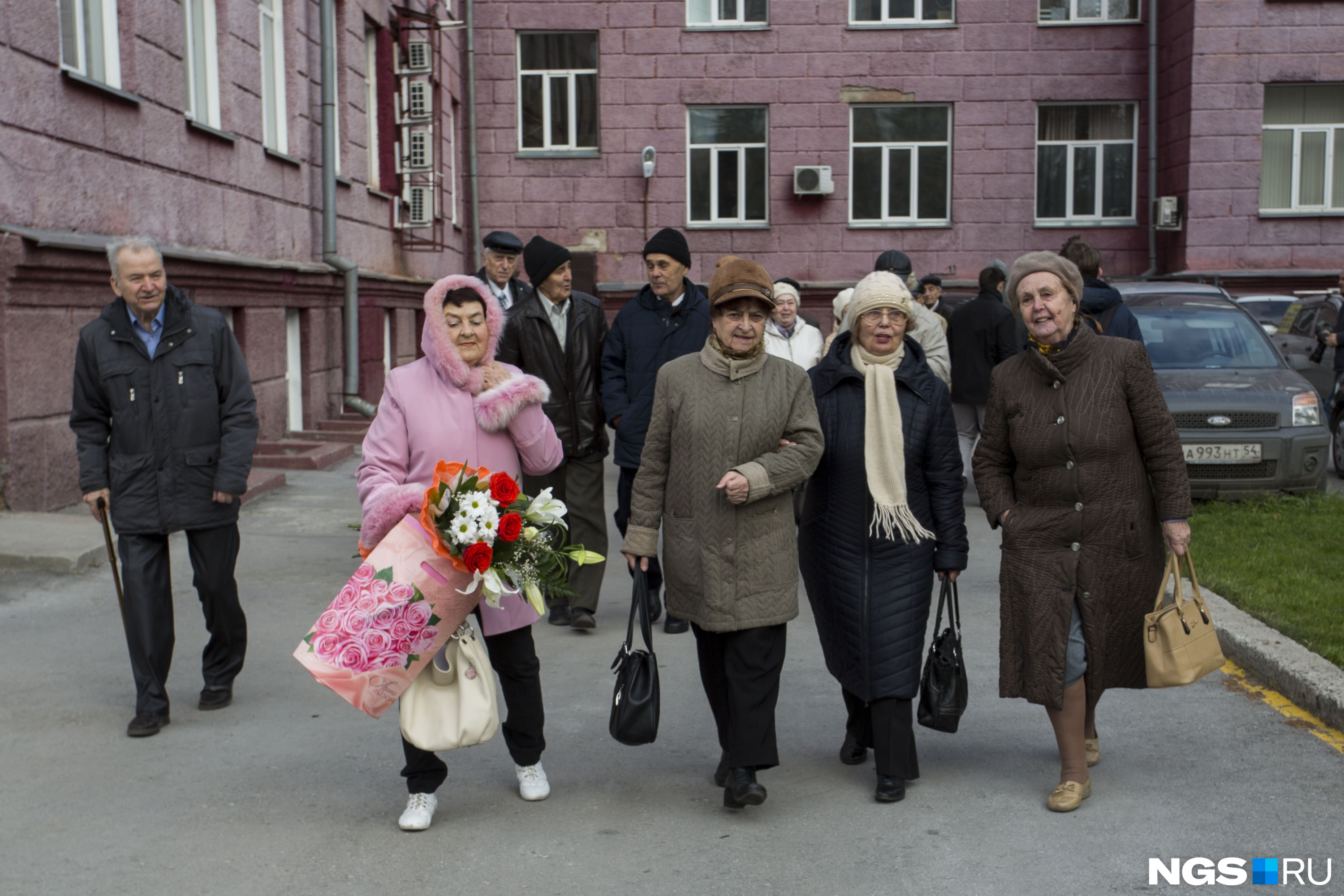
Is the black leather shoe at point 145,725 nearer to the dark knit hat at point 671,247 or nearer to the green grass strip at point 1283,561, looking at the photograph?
the dark knit hat at point 671,247

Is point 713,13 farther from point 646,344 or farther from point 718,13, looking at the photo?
point 646,344

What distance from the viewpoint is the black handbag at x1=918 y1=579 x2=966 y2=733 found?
484 cm

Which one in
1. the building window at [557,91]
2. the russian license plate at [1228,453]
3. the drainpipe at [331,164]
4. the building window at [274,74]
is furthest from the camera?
the building window at [557,91]

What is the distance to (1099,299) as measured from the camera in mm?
7227

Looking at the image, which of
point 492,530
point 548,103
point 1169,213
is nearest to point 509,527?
point 492,530

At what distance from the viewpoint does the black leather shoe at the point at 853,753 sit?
5.22m

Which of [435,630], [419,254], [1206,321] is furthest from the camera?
[419,254]

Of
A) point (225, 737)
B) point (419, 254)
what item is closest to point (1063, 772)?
point (225, 737)

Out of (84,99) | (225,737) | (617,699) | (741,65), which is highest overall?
(741,65)

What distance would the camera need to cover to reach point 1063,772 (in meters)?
4.77

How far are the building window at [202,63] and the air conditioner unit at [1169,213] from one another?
14.5 metres

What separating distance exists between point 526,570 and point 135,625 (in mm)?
2109

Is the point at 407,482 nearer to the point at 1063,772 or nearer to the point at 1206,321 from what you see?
the point at 1063,772

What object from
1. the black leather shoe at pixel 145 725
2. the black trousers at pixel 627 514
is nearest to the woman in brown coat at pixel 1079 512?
the black trousers at pixel 627 514
